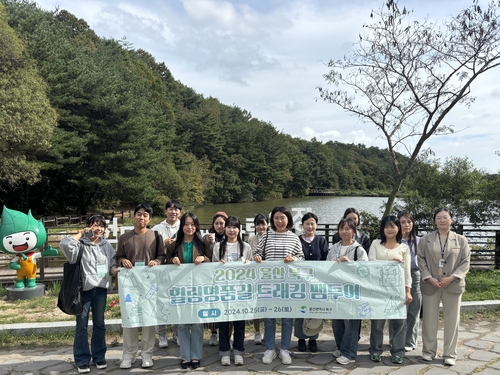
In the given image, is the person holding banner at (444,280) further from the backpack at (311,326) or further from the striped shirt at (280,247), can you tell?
the striped shirt at (280,247)

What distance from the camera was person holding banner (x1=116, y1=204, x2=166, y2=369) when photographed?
3957 mm

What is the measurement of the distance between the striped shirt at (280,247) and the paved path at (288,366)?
42.0 inches

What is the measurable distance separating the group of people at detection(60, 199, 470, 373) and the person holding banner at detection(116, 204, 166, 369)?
1 centimetres

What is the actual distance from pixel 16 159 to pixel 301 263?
1718 cm

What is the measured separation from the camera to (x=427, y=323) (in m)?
3.98

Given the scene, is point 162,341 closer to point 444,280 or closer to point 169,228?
point 169,228

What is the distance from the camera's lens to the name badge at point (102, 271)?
3.88m

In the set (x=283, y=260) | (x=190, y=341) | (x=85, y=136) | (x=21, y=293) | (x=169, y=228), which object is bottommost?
(x=21, y=293)

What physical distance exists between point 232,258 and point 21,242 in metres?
4.91

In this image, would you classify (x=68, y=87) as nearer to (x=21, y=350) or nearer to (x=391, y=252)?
(x=21, y=350)

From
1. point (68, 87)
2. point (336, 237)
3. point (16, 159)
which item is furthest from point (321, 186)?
point (336, 237)

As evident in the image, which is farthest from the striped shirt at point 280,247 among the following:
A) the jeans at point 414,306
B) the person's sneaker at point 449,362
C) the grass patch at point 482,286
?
the grass patch at point 482,286

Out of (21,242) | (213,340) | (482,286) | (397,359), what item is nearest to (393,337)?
(397,359)

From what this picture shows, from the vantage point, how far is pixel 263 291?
13.6 ft
